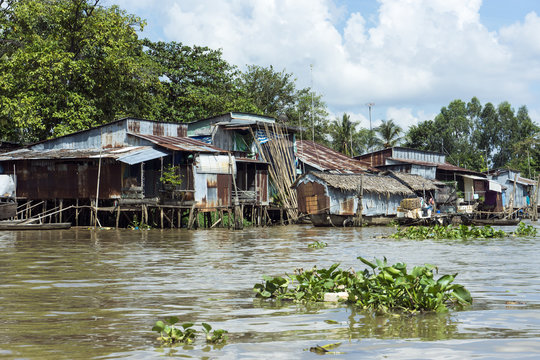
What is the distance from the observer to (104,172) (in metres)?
27.3

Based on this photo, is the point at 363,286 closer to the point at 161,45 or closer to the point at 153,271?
the point at 153,271

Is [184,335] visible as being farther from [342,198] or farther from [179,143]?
[342,198]

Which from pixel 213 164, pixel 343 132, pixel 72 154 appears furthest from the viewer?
pixel 343 132

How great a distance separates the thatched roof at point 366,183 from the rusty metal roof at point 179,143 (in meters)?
5.62

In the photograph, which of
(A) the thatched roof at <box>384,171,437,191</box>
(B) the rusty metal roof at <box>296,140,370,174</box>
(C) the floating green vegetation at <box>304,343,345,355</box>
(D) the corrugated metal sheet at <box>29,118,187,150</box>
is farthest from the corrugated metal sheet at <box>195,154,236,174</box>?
(C) the floating green vegetation at <box>304,343,345,355</box>

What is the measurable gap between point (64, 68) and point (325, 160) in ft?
53.8

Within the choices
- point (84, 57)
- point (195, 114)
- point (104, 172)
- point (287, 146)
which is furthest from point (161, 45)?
point (104, 172)

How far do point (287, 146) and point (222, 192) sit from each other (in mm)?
7101

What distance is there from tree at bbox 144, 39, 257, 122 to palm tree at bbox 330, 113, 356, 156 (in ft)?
45.8

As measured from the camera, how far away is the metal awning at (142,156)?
24961mm

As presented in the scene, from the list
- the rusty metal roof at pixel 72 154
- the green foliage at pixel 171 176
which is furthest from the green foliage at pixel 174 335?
the rusty metal roof at pixel 72 154

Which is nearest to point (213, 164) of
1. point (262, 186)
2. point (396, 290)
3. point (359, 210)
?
point (262, 186)

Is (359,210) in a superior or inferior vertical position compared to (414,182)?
inferior

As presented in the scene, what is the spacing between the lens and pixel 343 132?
53.6m
